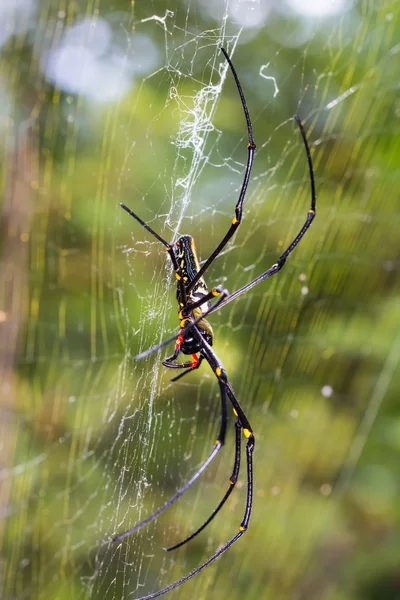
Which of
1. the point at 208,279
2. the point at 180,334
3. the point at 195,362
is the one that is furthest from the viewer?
the point at 208,279

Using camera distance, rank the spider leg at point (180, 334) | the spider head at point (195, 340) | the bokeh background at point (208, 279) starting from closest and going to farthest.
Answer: the spider leg at point (180, 334), the spider head at point (195, 340), the bokeh background at point (208, 279)

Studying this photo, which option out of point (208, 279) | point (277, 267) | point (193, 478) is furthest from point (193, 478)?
point (208, 279)

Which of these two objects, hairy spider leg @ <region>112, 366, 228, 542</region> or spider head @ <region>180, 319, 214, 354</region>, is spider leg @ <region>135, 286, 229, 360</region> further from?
hairy spider leg @ <region>112, 366, 228, 542</region>

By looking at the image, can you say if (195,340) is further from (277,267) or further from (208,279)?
(208,279)

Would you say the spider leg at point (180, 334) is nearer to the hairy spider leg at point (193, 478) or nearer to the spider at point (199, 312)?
the spider at point (199, 312)

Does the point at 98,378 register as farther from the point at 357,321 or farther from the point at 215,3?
the point at 215,3

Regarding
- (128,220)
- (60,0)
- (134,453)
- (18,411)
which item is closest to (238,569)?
(18,411)

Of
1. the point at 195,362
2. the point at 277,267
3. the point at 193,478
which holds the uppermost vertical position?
the point at 277,267

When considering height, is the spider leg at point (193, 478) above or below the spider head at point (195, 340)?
below

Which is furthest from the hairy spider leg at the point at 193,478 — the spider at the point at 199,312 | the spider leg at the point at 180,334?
the spider leg at the point at 180,334
